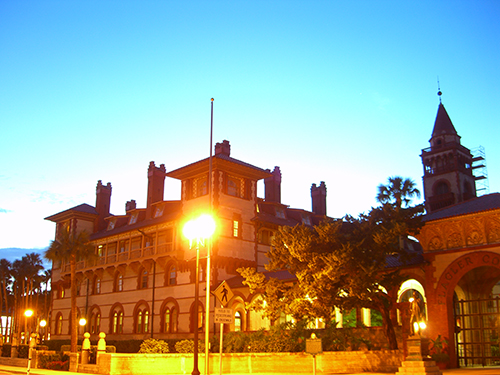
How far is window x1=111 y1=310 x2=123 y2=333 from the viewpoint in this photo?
160 feet

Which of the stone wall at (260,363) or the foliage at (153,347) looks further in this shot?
the foliage at (153,347)

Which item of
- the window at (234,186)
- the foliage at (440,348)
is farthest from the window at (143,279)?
the foliage at (440,348)

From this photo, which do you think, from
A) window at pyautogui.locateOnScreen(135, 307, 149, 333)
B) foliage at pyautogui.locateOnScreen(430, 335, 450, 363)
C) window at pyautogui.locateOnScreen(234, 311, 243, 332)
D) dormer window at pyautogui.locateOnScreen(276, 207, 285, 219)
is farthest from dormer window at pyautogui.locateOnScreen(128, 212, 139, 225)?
foliage at pyautogui.locateOnScreen(430, 335, 450, 363)

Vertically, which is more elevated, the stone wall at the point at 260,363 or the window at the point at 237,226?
the window at the point at 237,226

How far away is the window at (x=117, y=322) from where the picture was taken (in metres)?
48.7

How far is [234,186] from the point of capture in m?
44.1

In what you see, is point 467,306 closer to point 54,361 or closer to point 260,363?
point 260,363

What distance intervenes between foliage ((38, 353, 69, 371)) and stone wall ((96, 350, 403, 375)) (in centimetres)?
554

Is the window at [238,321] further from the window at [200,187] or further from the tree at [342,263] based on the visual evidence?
the tree at [342,263]

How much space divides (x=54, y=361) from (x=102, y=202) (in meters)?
29.3

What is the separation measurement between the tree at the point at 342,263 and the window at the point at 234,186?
16192 millimetres

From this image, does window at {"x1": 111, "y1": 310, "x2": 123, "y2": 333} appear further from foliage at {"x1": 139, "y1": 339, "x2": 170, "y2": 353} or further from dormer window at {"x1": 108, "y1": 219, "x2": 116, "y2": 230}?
foliage at {"x1": 139, "y1": 339, "x2": 170, "y2": 353}

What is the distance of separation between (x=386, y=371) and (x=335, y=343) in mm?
2894

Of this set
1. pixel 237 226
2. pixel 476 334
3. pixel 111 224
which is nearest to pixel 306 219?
pixel 237 226
